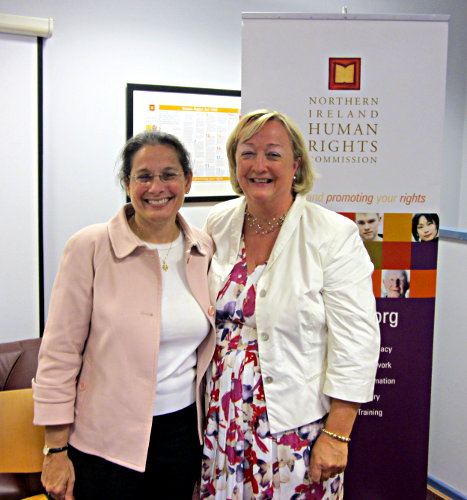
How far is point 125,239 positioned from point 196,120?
1.67 meters

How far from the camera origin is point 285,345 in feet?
5.05

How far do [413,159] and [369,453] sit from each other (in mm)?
1124

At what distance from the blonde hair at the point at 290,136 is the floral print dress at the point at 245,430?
1.00ft

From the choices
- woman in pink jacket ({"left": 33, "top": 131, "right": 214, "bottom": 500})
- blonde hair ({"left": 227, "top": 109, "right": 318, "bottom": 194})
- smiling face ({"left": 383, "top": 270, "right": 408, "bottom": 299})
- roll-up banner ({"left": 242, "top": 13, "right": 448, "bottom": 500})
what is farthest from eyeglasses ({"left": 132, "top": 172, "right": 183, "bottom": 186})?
smiling face ({"left": 383, "top": 270, "right": 408, "bottom": 299})

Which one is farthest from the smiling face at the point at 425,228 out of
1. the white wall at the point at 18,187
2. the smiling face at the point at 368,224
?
the white wall at the point at 18,187

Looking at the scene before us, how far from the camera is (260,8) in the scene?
3117mm

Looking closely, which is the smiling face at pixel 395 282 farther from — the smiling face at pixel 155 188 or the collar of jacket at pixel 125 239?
the smiling face at pixel 155 188

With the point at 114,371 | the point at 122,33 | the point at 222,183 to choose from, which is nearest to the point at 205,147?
the point at 222,183

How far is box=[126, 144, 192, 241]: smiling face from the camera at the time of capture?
5.00 ft

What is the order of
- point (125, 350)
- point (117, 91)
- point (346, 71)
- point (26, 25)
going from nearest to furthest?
point (125, 350)
point (346, 71)
point (26, 25)
point (117, 91)

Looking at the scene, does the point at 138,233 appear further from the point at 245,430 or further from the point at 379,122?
the point at 379,122

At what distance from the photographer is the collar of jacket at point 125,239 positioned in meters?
1.49

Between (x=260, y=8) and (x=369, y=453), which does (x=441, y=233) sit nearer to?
(x=369, y=453)

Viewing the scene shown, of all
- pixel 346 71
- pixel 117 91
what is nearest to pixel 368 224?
pixel 346 71
